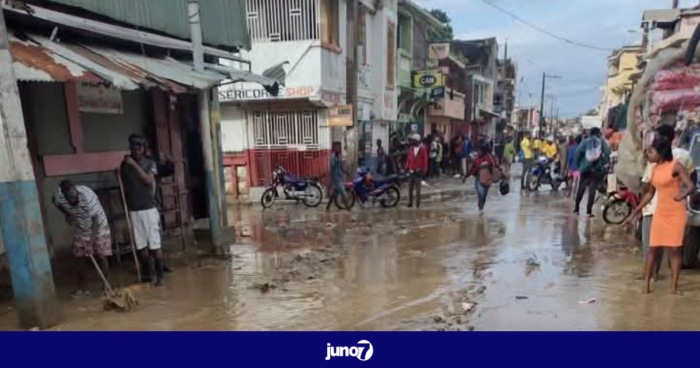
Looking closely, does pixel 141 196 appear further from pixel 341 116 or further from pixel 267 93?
pixel 341 116

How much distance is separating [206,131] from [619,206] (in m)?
7.92

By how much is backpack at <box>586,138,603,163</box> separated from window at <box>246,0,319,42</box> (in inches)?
316

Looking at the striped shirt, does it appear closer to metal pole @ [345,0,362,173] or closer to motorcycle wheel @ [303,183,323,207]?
motorcycle wheel @ [303,183,323,207]

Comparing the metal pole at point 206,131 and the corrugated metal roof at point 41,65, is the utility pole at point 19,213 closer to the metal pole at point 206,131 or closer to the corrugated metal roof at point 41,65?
the corrugated metal roof at point 41,65

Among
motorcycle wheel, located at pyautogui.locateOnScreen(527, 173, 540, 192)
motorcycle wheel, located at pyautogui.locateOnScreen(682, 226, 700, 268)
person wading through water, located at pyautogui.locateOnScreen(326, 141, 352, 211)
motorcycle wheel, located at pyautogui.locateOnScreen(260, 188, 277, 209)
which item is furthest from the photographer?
motorcycle wheel, located at pyautogui.locateOnScreen(527, 173, 540, 192)

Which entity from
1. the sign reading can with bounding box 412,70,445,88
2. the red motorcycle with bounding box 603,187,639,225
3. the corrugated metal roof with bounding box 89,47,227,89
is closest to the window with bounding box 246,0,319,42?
the corrugated metal roof with bounding box 89,47,227,89

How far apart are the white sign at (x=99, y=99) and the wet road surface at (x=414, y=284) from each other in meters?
2.59

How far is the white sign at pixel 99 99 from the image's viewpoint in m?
6.97

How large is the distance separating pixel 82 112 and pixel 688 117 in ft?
28.8

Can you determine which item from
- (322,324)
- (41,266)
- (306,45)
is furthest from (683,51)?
(306,45)

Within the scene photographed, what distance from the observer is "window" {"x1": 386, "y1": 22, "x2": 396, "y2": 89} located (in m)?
20.9

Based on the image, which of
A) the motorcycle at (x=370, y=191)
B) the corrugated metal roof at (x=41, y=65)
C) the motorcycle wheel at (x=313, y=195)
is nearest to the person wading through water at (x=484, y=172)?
the motorcycle at (x=370, y=191)

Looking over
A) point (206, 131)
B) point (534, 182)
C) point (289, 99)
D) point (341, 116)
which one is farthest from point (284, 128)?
point (534, 182)

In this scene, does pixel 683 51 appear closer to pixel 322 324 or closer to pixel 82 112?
pixel 322 324
